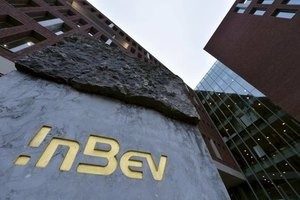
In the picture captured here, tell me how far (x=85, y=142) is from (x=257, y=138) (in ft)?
60.0

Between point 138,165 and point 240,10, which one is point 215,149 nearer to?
point 240,10

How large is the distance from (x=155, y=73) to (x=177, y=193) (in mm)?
2356

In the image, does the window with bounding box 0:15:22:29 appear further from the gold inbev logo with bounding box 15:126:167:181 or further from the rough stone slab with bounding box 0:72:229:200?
the gold inbev logo with bounding box 15:126:167:181

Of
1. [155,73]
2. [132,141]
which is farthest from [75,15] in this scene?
[132,141]

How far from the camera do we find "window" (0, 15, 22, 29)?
13095mm

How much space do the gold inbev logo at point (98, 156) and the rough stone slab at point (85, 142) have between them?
4 centimetres

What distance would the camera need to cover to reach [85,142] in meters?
1.83

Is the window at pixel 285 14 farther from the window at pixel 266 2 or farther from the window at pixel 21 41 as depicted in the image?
the window at pixel 21 41

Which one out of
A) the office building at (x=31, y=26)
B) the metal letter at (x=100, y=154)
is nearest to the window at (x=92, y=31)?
the office building at (x=31, y=26)

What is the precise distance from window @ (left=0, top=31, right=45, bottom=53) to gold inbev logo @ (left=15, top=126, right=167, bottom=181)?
1260 cm

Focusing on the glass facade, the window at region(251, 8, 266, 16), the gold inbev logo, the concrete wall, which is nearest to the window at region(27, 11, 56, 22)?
the concrete wall

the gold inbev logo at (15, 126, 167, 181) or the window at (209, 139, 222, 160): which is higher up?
the gold inbev logo at (15, 126, 167, 181)

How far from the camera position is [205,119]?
24.9 meters

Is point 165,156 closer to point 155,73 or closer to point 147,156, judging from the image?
point 147,156
